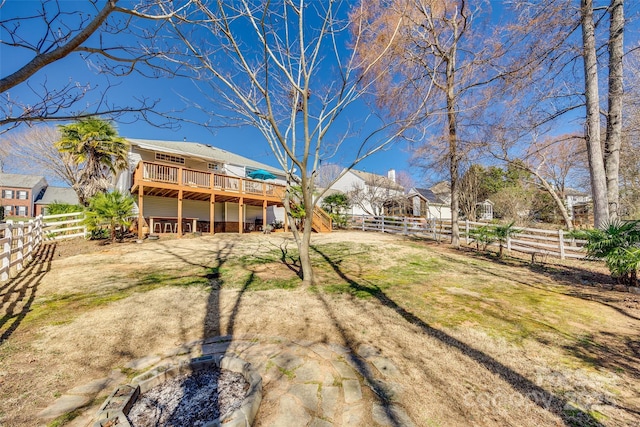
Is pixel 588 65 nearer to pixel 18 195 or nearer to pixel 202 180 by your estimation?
pixel 202 180

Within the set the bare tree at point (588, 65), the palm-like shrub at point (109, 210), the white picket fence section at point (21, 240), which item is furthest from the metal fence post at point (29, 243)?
the bare tree at point (588, 65)

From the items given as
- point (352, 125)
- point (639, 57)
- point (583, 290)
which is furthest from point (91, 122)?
point (639, 57)

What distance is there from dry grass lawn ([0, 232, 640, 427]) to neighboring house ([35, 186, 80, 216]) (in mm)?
38240

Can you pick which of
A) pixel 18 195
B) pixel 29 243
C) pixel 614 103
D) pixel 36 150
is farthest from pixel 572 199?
pixel 18 195

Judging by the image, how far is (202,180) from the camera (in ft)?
40.9

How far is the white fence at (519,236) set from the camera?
807 centimetres

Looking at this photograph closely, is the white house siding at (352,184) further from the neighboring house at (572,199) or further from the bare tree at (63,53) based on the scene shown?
the bare tree at (63,53)

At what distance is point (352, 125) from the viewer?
5.78 meters

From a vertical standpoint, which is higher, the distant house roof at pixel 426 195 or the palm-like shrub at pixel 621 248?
the distant house roof at pixel 426 195

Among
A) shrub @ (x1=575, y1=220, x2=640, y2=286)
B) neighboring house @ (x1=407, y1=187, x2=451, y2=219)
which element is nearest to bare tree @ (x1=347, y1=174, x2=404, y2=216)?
neighboring house @ (x1=407, y1=187, x2=451, y2=219)

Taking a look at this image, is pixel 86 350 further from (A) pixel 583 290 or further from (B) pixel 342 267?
(A) pixel 583 290

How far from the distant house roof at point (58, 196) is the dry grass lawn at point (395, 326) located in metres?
38.3

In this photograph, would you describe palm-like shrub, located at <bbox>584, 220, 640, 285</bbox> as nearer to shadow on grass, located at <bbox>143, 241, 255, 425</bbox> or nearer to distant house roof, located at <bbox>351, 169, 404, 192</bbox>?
shadow on grass, located at <bbox>143, 241, 255, 425</bbox>

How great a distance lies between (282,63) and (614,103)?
8081mm
